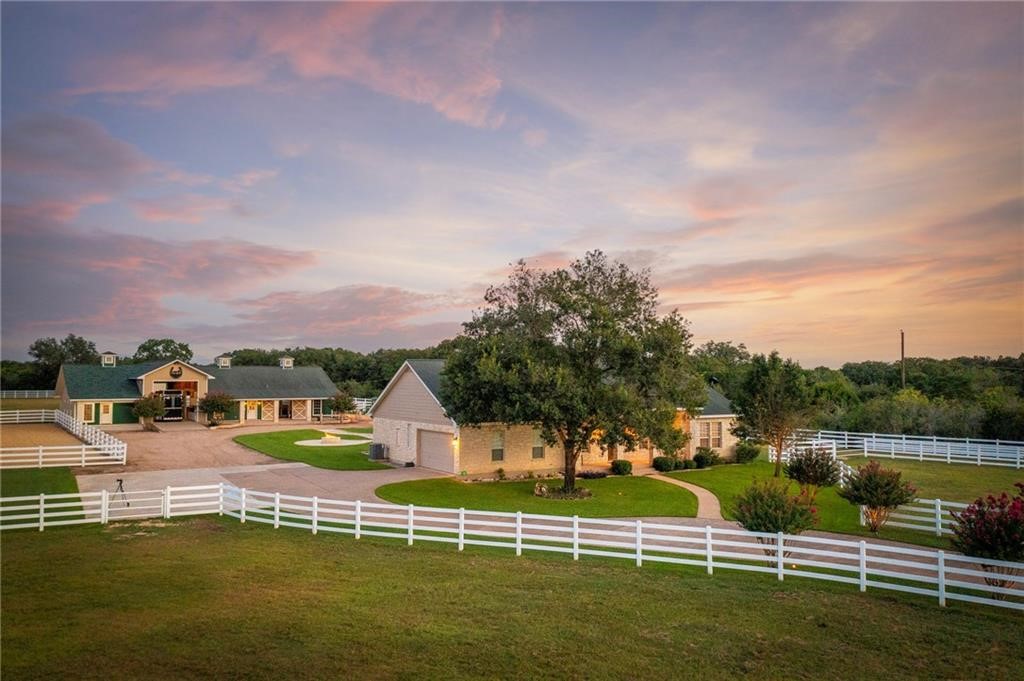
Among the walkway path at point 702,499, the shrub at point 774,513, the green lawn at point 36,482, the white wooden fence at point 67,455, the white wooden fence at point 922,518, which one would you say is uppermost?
the shrub at point 774,513

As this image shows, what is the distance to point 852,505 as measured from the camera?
24.8 m

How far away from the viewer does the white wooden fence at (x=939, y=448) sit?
120ft

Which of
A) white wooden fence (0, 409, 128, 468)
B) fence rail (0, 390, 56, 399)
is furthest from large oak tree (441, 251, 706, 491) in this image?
fence rail (0, 390, 56, 399)

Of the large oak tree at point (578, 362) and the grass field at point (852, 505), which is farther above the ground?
the large oak tree at point (578, 362)

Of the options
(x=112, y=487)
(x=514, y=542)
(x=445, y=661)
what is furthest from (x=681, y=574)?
(x=112, y=487)

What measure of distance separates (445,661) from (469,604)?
2776 mm

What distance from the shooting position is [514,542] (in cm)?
1831

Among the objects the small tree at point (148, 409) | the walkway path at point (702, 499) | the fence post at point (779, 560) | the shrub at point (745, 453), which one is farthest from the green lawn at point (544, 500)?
the small tree at point (148, 409)

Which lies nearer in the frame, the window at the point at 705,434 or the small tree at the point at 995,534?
the small tree at the point at 995,534

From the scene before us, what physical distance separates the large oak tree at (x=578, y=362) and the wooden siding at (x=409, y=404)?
195 inches

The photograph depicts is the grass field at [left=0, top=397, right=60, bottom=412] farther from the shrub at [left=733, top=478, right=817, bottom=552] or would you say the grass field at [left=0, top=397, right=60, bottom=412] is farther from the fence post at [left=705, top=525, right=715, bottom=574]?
the shrub at [left=733, top=478, right=817, bottom=552]

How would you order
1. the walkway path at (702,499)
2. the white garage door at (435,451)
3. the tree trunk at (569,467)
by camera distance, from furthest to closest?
the white garage door at (435,451), the tree trunk at (569,467), the walkway path at (702,499)

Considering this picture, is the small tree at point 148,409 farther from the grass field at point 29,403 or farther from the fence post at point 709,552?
the fence post at point 709,552

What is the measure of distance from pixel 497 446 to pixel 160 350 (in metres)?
102
